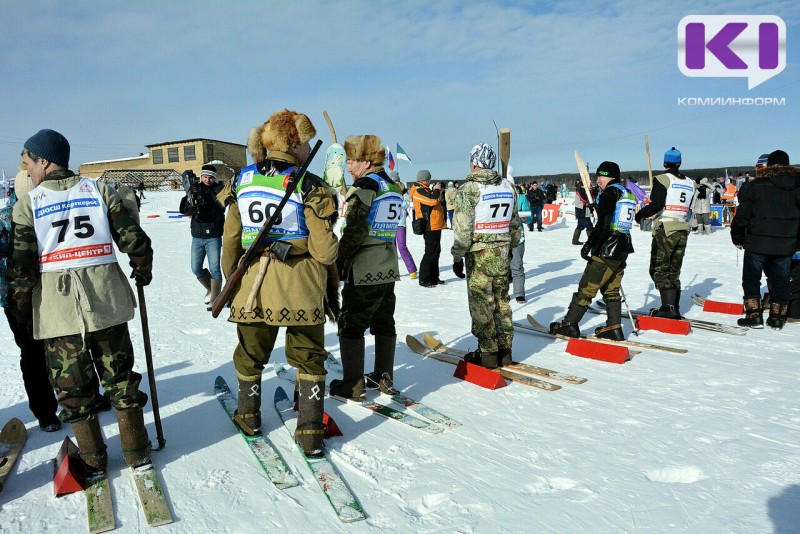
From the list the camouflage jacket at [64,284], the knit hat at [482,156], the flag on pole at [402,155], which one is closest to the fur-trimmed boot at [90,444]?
the camouflage jacket at [64,284]

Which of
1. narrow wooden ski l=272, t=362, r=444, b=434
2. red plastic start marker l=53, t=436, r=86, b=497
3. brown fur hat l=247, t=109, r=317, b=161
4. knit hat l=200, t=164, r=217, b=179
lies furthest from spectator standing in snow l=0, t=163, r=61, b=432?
knit hat l=200, t=164, r=217, b=179

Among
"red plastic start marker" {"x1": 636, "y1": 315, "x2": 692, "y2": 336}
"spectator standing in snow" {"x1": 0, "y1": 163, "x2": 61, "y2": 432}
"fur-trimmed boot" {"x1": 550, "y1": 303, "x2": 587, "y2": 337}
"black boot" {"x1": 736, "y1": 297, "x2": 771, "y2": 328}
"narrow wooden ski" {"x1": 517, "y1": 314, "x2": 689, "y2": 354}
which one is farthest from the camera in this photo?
"black boot" {"x1": 736, "y1": 297, "x2": 771, "y2": 328}

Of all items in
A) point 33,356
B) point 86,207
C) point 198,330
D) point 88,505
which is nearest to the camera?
point 88,505

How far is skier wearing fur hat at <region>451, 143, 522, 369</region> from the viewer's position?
15.3 ft

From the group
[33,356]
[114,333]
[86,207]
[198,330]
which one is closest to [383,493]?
[114,333]

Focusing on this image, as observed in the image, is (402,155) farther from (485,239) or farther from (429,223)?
(485,239)

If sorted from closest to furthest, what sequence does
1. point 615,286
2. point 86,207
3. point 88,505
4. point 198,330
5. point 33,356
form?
point 88,505, point 86,207, point 33,356, point 615,286, point 198,330

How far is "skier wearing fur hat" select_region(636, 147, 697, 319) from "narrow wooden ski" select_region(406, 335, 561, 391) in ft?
9.66

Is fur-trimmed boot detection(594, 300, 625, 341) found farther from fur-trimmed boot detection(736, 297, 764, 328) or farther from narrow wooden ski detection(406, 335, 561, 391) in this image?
fur-trimmed boot detection(736, 297, 764, 328)

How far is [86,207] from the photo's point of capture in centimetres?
286

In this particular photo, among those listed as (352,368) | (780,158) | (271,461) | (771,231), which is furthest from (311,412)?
(780,158)

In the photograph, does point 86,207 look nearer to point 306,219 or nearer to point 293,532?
point 306,219

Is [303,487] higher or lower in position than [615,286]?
lower

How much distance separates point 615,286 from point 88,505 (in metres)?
5.23
